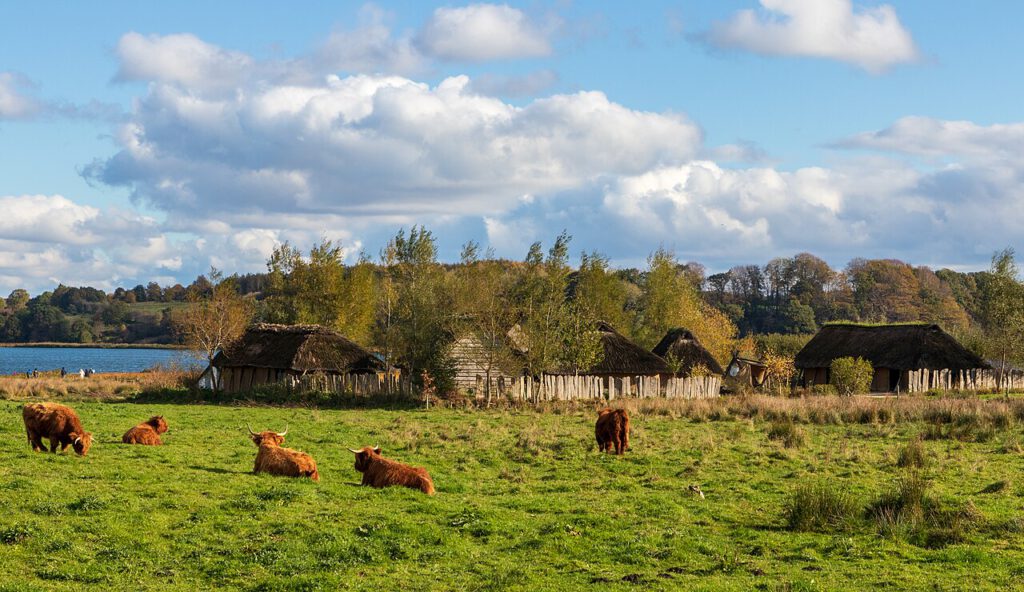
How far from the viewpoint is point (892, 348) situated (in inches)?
2370

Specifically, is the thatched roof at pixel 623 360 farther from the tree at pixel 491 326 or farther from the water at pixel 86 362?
the water at pixel 86 362

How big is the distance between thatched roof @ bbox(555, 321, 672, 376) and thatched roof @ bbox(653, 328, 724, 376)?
3.57m

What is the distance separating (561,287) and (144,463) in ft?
102

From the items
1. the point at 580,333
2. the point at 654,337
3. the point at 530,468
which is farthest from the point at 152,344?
the point at 530,468

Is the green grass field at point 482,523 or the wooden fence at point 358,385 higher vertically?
the wooden fence at point 358,385

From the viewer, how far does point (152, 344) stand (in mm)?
161000

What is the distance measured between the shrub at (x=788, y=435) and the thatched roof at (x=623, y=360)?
951 inches

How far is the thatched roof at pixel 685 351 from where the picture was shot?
193 feet

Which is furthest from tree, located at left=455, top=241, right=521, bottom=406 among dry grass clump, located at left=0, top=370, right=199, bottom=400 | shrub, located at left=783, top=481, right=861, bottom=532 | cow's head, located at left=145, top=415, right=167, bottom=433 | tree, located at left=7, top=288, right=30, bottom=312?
tree, located at left=7, top=288, right=30, bottom=312

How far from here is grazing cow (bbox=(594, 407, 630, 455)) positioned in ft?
75.8

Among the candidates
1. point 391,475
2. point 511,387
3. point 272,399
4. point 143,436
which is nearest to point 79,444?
point 143,436

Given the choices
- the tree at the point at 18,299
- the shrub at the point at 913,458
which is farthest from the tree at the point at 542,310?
the tree at the point at 18,299

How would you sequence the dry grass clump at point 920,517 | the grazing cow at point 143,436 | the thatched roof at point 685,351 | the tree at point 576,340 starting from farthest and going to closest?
the thatched roof at point 685,351
the tree at point 576,340
the grazing cow at point 143,436
the dry grass clump at point 920,517

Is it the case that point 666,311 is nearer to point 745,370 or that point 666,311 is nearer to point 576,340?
point 745,370
